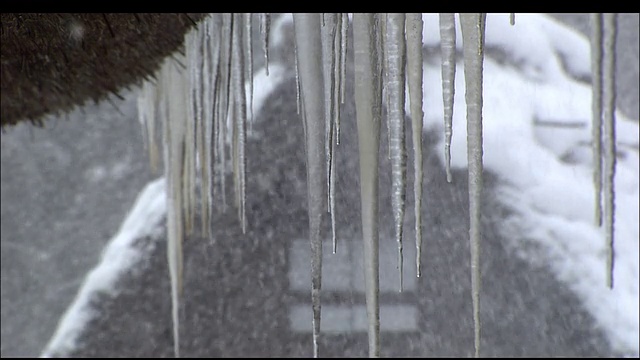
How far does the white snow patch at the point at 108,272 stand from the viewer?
2951 millimetres

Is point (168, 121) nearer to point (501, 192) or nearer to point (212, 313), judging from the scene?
point (212, 313)

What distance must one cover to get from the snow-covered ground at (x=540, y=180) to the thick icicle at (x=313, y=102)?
215 centimetres

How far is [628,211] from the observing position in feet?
10.0

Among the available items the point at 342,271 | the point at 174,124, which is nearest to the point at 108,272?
the point at 342,271

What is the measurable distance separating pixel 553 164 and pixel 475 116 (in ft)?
8.95

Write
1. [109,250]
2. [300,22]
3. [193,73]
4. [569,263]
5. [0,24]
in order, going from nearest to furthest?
[300,22], [0,24], [193,73], [569,263], [109,250]

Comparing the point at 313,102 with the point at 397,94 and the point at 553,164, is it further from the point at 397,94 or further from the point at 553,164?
the point at 553,164

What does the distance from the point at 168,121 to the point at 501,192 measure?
1.62 metres

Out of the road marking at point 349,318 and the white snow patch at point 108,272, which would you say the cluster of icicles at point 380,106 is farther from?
the white snow patch at point 108,272

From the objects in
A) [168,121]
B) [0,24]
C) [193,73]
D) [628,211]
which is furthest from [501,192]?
[0,24]

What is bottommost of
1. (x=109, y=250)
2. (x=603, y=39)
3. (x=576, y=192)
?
(x=109, y=250)

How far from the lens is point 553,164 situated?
316 cm

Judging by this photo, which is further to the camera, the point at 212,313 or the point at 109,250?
the point at 109,250

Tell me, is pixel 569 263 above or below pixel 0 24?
below
